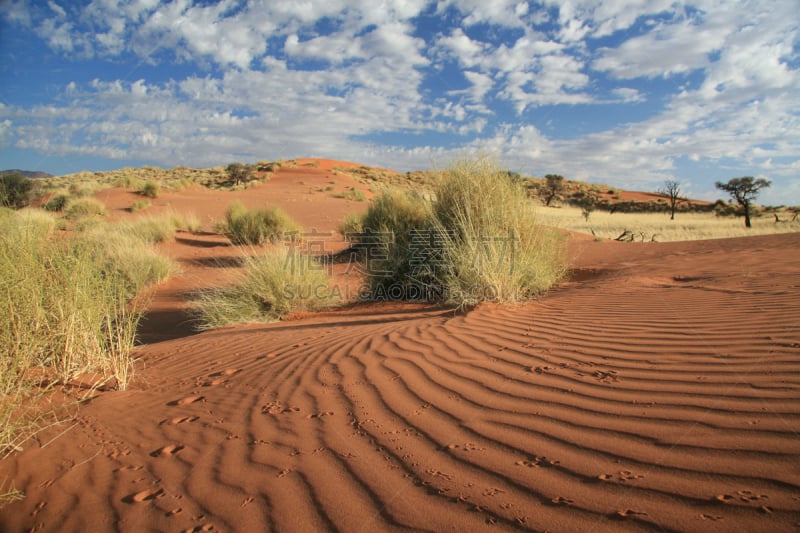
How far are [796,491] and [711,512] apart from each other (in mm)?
315

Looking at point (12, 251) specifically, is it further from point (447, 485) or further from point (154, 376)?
point (447, 485)

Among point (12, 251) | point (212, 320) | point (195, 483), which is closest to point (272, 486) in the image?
point (195, 483)

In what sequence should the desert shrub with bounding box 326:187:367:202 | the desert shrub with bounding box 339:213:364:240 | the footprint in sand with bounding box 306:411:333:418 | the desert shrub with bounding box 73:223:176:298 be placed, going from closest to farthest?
the footprint in sand with bounding box 306:411:333:418 → the desert shrub with bounding box 73:223:176:298 → the desert shrub with bounding box 339:213:364:240 → the desert shrub with bounding box 326:187:367:202

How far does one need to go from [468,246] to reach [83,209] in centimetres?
1524

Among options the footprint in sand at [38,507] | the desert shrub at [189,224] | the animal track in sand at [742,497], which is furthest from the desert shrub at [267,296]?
the desert shrub at [189,224]

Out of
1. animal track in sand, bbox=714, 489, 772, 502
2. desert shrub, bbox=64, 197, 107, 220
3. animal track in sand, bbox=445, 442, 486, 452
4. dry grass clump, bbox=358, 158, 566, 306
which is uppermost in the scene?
desert shrub, bbox=64, 197, 107, 220

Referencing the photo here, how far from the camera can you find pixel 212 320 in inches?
279

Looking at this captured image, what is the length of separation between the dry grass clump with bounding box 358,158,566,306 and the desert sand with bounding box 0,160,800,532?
1201mm

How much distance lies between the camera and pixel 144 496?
83.6 inches

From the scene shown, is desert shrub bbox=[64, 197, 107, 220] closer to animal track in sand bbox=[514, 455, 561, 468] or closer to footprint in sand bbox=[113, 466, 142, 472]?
footprint in sand bbox=[113, 466, 142, 472]

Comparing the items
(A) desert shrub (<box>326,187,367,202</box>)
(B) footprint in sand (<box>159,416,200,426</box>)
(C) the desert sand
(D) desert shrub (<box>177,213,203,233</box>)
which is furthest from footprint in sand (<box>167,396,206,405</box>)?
(A) desert shrub (<box>326,187,367,202</box>)

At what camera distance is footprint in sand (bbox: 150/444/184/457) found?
2.51 meters

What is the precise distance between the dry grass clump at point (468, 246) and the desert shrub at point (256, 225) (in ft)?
19.1

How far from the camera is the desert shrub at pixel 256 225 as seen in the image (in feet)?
46.0
